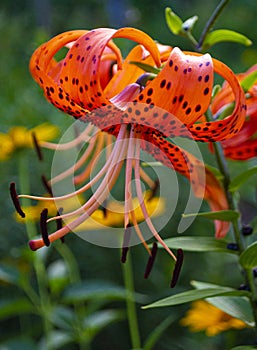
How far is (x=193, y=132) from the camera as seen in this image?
1.99 feet

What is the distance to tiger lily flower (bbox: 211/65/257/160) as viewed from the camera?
0.65 m

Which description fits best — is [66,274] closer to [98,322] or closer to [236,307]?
[98,322]

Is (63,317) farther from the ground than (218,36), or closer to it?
closer to it

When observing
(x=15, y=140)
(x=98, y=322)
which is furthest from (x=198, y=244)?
(x=15, y=140)

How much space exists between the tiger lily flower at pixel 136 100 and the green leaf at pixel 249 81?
0.06 meters

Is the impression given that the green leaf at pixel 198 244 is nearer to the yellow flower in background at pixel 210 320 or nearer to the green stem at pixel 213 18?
the green stem at pixel 213 18

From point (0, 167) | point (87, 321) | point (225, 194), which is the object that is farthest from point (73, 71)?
point (0, 167)

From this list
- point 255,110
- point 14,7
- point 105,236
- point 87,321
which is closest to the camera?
point 255,110

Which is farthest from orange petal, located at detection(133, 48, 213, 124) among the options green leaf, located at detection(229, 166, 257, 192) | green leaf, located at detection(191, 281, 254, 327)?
green leaf, located at detection(191, 281, 254, 327)

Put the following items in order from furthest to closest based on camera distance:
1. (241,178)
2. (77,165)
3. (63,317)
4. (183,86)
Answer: (63,317) < (77,165) < (241,178) < (183,86)

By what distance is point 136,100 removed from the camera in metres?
0.56

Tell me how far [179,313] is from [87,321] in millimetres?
380

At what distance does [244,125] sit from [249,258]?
0.15 metres

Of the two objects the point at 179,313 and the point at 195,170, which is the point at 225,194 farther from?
the point at 179,313
